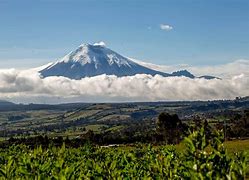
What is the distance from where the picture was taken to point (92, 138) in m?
186

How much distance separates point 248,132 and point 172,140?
31.1 meters

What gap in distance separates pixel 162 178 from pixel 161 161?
616 mm

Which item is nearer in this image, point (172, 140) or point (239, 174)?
point (239, 174)

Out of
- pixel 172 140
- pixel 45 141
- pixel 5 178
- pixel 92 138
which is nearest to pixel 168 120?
pixel 172 140

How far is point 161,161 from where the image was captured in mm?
17859

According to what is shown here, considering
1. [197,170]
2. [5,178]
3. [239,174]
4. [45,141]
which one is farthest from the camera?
[45,141]

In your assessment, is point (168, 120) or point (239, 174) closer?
point (239, 174)

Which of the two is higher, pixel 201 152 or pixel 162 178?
pixel 201 152

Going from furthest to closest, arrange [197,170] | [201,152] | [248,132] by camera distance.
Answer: [248,132], [201,152], [197,170]

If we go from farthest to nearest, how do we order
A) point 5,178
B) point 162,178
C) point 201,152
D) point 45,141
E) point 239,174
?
point 45,141, point 5,178, point 162,178, point 201,152, point 239,174

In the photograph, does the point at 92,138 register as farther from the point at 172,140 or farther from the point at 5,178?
the point at 5,178

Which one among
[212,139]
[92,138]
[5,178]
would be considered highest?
[212,139]

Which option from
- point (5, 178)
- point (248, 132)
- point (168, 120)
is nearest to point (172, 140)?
point (168, 120)

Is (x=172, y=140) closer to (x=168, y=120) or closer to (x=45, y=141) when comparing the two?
(x=168, y=120)
